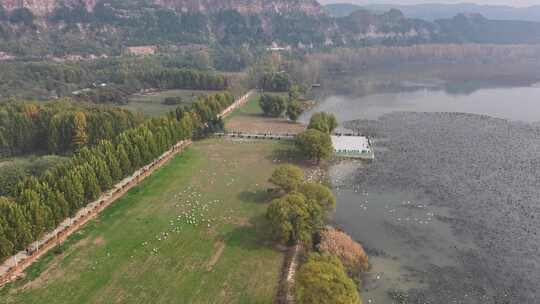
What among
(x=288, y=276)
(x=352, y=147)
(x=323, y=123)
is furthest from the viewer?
(x=323, y=123)

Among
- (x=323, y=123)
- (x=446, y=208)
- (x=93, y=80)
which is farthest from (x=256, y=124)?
(x=93, y=80)

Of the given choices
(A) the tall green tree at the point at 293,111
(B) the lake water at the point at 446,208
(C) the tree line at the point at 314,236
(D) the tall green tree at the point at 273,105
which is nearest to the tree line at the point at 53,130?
(D) the tall green tree at the point at 273,105

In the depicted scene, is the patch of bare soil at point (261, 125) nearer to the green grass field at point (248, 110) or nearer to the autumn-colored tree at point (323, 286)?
the green grass field at point (248, 110)

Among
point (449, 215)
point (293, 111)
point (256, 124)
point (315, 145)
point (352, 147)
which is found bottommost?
point (449, 215)

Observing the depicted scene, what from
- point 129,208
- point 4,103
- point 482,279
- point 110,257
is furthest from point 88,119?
point 482,279

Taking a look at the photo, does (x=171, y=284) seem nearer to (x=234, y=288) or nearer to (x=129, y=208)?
(x=234, y=288)

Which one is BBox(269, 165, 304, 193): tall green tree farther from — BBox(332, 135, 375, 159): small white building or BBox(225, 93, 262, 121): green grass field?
BBox(225, 93, 262, 121): green grass field

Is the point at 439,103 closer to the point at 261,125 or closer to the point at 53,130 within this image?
the point at 261,125
